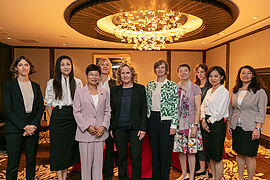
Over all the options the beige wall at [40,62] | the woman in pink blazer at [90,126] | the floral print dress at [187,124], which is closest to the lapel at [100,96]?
the woman in pink blazer at [90,126]

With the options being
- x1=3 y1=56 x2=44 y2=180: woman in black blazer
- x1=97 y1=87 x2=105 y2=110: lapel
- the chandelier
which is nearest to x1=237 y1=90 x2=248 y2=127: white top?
x1=97 y1=87 x2=105 y2=110: lapel

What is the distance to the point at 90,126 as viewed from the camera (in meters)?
2.33

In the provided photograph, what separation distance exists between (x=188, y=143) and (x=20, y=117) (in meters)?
2.32

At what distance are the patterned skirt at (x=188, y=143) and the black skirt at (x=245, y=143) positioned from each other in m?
0.50

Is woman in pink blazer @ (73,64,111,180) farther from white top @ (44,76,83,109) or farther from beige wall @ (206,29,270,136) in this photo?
beige wall @ (206,29,270,136)

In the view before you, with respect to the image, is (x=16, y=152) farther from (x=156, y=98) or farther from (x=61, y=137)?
(x=156, y=98)

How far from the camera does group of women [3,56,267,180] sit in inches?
93.6

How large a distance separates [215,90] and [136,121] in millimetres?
1213

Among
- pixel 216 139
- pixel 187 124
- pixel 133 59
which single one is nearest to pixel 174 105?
pixel 187 124

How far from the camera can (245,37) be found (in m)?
6.18

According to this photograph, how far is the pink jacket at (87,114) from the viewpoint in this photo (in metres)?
2.35

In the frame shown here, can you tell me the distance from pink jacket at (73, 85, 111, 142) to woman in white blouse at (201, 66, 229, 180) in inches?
55.1

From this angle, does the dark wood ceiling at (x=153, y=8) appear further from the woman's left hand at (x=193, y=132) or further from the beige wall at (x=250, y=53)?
the woman's left hand at (x=193, y=132)

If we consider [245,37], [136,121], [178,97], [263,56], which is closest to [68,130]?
[136,121]
